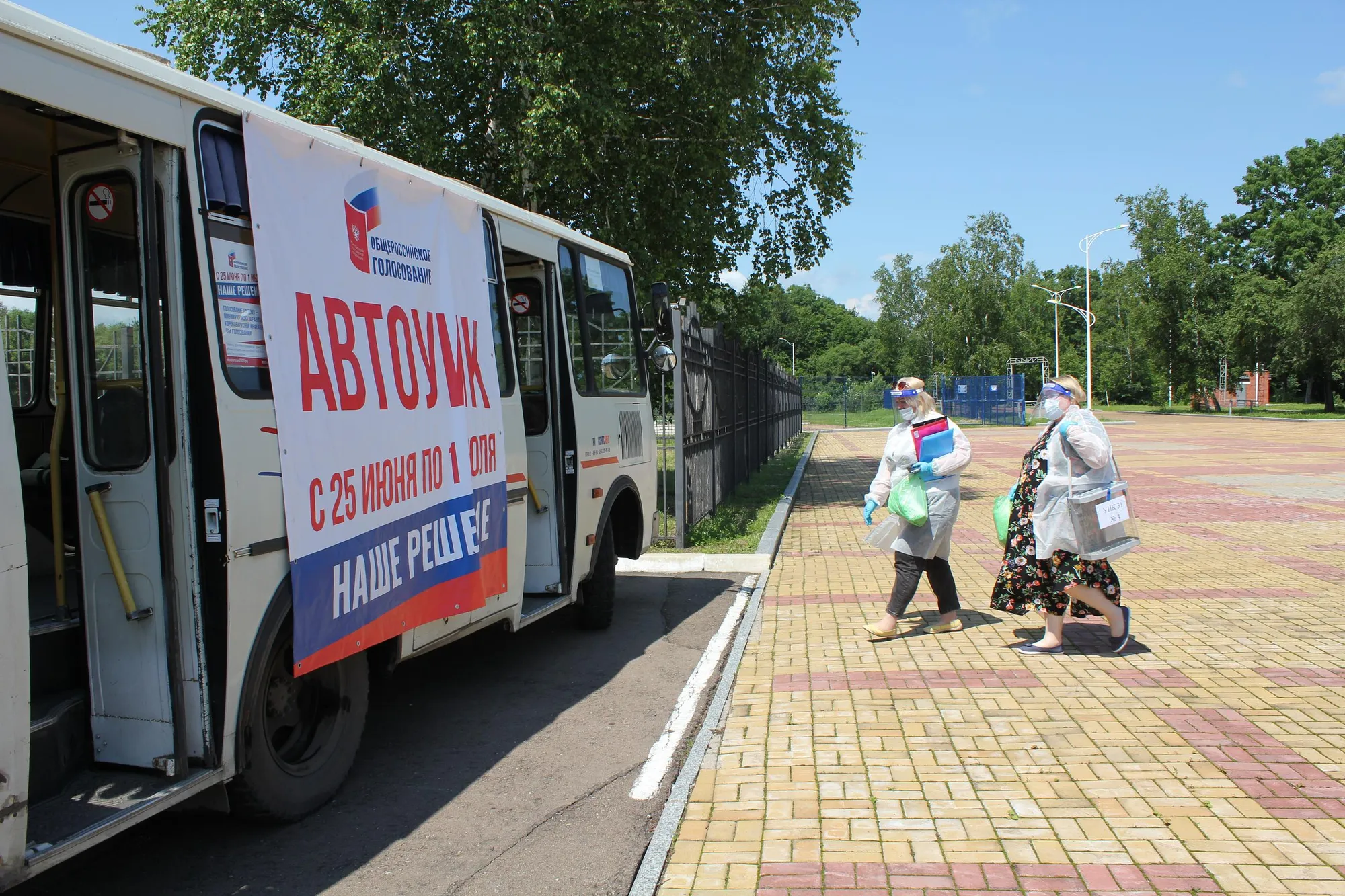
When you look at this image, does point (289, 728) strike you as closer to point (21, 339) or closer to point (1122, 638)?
point (21, 339)

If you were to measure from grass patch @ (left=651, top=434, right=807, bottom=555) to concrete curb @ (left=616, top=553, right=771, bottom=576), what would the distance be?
309 millimetres

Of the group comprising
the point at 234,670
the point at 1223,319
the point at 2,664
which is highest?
the point at 1223,319

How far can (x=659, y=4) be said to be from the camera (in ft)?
47.4

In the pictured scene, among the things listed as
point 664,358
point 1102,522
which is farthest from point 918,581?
point 664,358

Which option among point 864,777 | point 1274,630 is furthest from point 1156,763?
point 1274,630

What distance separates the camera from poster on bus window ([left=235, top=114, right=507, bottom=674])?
13.0 feet

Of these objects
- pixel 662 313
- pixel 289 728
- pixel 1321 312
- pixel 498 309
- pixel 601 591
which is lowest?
pixel 601 591

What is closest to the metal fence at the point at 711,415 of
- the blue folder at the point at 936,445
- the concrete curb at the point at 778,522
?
the concrete curb at the point at 778,522

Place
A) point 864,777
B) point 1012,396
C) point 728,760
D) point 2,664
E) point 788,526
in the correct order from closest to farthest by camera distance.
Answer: point 2,664, point 864,777, point 728,760, point 788,526, point 1012,396

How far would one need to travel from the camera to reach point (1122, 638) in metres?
6.65

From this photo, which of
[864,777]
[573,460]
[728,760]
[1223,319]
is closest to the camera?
[864,777]

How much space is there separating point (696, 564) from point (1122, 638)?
492 centimetres

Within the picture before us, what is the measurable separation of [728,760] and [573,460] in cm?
269

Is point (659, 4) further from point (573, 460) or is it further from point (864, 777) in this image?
point (864, 777)
